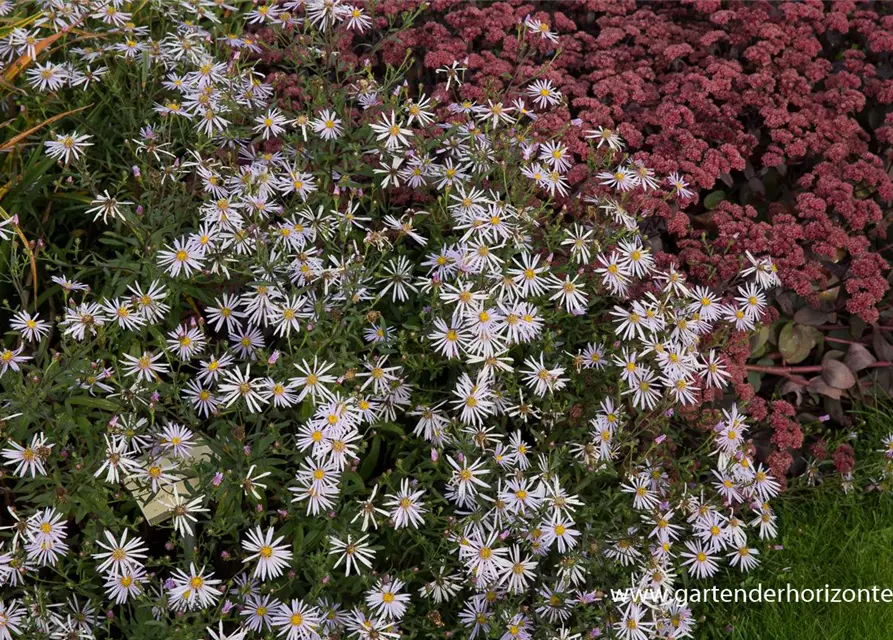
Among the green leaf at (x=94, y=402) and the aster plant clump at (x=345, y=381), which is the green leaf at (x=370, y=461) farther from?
the green leaf at (x=94, y=402)

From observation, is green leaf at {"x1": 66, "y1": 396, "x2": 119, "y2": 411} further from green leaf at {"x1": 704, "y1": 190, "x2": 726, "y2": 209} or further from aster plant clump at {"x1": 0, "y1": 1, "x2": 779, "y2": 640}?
green leaf at {"x1": 704, "y1": 190, "x2": 726, "y2": 209}

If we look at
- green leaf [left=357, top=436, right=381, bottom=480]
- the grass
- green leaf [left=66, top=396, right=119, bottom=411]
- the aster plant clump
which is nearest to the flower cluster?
the aster plant clump

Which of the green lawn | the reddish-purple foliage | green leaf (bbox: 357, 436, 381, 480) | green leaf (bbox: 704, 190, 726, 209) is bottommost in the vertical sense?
the green lawn

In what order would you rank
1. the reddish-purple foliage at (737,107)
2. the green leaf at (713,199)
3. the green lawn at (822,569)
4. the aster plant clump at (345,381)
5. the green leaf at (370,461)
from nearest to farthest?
the aster plant clump at (345,381) < the green leaf at (370,461) < the green lawn at (822,569) < the reddish-purple foliage at (737,107) < the green leaf at (713,199)

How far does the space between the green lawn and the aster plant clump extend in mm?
146

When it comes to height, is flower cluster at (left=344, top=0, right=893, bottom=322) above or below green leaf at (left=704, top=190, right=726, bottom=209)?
above

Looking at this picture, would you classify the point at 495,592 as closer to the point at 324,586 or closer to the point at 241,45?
the point at 324,586

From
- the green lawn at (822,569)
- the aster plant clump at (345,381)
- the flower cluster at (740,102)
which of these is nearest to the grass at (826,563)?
the green lawn at (822,569)

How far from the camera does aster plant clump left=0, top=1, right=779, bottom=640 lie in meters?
2.45

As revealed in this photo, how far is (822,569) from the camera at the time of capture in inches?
123

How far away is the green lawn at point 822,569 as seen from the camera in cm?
291

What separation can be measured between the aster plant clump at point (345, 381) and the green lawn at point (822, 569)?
0.15m

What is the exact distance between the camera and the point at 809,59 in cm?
371

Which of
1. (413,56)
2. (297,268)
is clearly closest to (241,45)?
(413,56)
